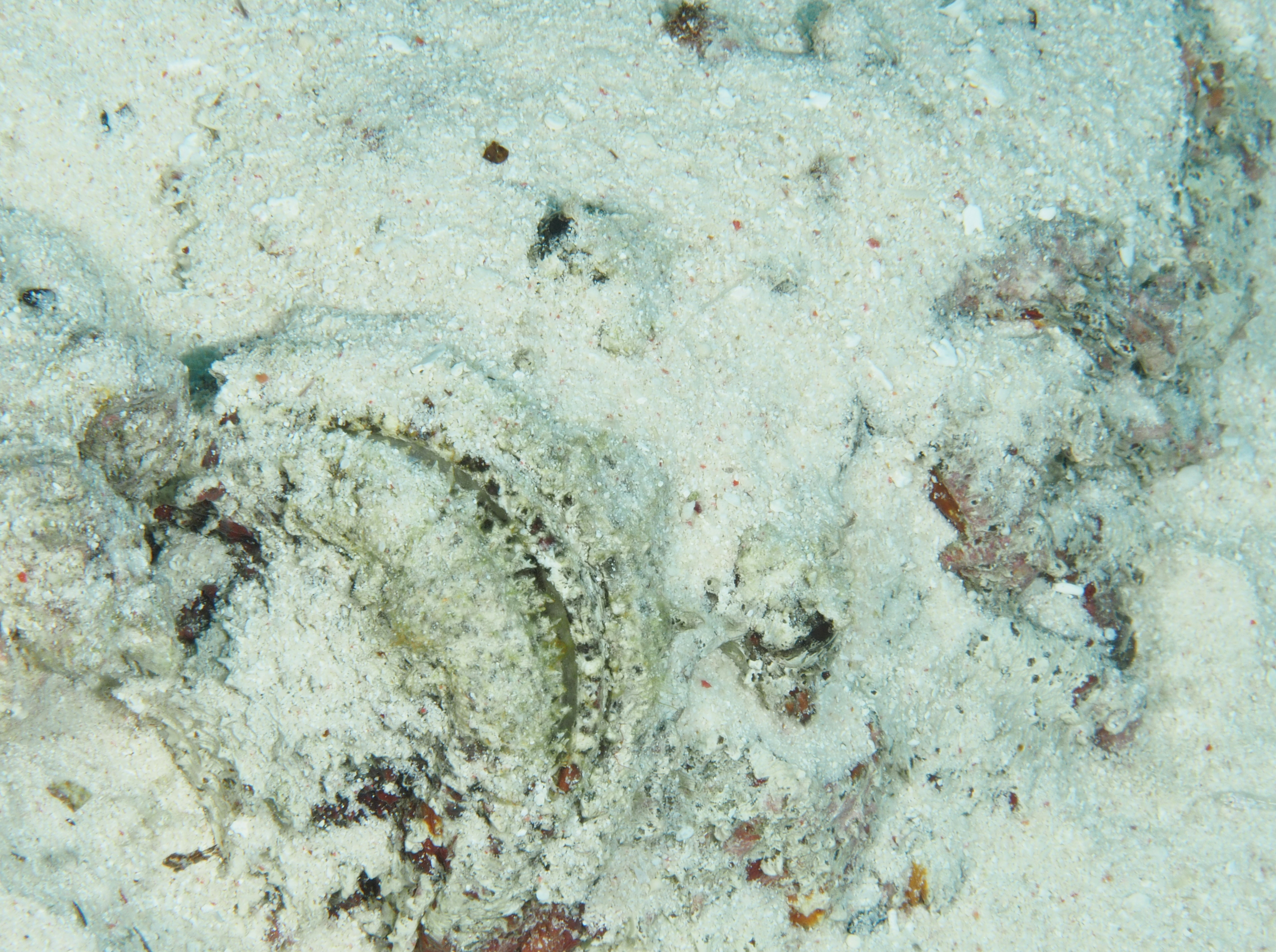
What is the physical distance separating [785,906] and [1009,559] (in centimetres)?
158

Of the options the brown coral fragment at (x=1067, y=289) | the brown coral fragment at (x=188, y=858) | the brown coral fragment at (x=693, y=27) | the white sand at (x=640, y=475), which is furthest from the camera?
the brown coral fragment at (x=693, y=27)

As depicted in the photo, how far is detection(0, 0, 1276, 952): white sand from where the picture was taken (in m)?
2.35

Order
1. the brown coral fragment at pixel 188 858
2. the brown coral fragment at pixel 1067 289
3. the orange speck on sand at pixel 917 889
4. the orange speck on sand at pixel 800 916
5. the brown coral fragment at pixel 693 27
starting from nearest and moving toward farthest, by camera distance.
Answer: the brown coral fragment at pixel 188 858, the orange speck on sand at pixel 800 916, the orange speck on sand at pixel 917 889, the brown coral fragment at pixel 1067 289, the brown coral fragment at pixel 693 27

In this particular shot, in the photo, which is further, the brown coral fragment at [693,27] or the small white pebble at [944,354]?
the brown coral fragment at [693,27]

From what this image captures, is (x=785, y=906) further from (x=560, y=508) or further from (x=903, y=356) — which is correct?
(x=903, y=356)

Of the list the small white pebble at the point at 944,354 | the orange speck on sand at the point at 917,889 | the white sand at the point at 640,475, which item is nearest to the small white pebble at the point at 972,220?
the white sand at the point at 640,475

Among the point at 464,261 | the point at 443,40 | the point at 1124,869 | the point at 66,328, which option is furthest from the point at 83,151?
the point at 1124,869

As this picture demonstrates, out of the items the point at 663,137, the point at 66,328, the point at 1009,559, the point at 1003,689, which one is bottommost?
the point at 1003,689

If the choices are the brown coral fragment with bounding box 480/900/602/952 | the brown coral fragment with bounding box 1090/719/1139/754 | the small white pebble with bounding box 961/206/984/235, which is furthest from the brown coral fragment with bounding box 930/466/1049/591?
the brown coral fragment with bounding box 480/900/602/952

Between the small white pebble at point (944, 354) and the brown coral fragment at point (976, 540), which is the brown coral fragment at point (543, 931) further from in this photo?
the small white pebble at point (944, 354)

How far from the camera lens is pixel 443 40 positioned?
10.6 feet

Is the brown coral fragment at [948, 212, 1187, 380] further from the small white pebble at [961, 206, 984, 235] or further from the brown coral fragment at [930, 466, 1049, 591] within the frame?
the brown coral fragment at [930, 466, 1049, 591]

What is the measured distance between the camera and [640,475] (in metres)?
2.49

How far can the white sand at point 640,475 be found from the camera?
7.72 feet
